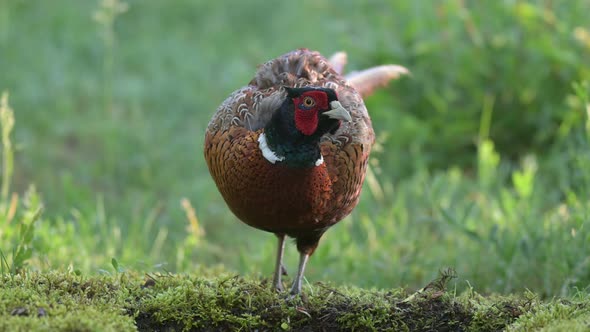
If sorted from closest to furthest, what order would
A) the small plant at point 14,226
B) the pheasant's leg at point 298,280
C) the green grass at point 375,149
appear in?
the small plant at point 14,226, the pheasant's leg at point 298,280, the green grass at point 375,149

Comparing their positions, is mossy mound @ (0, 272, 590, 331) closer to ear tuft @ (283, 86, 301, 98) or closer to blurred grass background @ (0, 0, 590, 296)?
blurred grass background @ (0, 0, 590, 296)

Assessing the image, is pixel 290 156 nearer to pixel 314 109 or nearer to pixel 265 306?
pixel 314 109

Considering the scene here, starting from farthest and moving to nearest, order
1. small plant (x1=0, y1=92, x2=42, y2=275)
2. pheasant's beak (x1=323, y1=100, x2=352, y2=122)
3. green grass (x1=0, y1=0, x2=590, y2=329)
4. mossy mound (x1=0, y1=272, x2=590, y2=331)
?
green grass (x1=0, y1=0, x2=590, y2=329)
small plant (x1=0, y1=92, x2=42, y2=275)
pheasant's beak (x1=323, y1=100, x2=352, y2=122)
mossy mound (x1=0, y1=272, x2=590, y2=331)

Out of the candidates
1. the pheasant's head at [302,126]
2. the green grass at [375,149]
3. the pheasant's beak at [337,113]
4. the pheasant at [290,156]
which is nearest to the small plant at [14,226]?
the green grass at [375,149]

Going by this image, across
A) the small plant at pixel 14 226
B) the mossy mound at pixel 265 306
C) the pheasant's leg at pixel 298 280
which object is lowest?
the mossy mound at pixel 265 306

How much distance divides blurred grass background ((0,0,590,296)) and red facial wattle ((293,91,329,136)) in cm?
133

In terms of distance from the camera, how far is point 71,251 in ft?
16.0

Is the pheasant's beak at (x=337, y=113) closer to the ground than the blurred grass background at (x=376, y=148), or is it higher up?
closer to the ground

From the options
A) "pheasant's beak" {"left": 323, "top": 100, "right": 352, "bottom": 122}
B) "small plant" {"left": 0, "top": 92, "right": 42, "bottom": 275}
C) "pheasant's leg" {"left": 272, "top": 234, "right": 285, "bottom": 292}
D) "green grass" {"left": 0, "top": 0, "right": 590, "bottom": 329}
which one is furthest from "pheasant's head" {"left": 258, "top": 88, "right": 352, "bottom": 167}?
"green grass" {"left": 0, "top": 0, "right": 590, "bottom": 329}

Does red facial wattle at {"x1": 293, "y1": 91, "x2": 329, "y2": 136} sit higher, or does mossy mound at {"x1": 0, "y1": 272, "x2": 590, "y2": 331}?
red facial wattle at {"x1": 293, "y1": 91, "x2": 329, "y2": 136}

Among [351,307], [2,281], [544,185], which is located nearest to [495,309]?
[351,307]

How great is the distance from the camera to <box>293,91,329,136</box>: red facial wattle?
143 inches

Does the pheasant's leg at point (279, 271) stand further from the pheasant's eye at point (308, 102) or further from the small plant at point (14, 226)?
the small plant at point (14, 226)

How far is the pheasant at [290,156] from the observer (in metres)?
3.64
